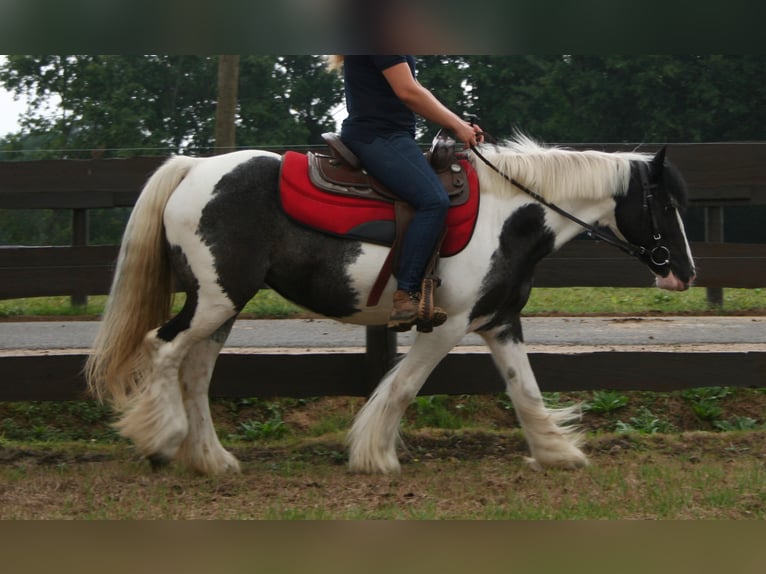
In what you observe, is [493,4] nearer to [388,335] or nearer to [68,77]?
[388,335]

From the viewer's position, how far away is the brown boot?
15.6ft

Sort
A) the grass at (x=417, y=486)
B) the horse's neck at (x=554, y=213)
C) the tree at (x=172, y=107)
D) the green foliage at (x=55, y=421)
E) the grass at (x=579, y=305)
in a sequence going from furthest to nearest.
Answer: the tree at (x=172, y=107), the grass at (x=579, y=305), the green foliage at (x=55, y=421), the horse's neck at (x=554, y=213), the grass at (x=417, y=486)

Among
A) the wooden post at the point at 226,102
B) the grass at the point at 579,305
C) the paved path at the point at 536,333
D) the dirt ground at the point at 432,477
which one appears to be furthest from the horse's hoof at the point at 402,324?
the wooden post at the point at 226,102

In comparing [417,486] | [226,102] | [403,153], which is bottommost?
[417,486]

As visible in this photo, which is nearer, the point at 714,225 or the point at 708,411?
the point at 708,411

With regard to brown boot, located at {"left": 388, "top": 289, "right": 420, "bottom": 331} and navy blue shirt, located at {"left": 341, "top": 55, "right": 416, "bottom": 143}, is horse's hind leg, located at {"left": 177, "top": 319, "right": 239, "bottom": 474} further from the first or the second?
navy blue shirt, located at {"left": 341, "top": 55, "right": 416, "bottom": 143}

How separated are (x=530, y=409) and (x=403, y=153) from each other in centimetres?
166

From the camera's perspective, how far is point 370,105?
4852mm

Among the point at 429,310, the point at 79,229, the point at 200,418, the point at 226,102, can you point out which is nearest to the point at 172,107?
the point at 226,102

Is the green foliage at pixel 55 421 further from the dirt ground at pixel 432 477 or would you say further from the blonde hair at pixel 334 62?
the blonde hair at pixel 334 62

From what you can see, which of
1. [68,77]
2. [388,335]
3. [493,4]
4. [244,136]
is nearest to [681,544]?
[493,4]

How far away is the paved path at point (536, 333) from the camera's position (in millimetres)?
7766

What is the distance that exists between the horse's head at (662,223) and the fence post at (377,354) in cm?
173

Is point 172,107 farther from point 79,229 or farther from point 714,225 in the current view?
point 714,225
